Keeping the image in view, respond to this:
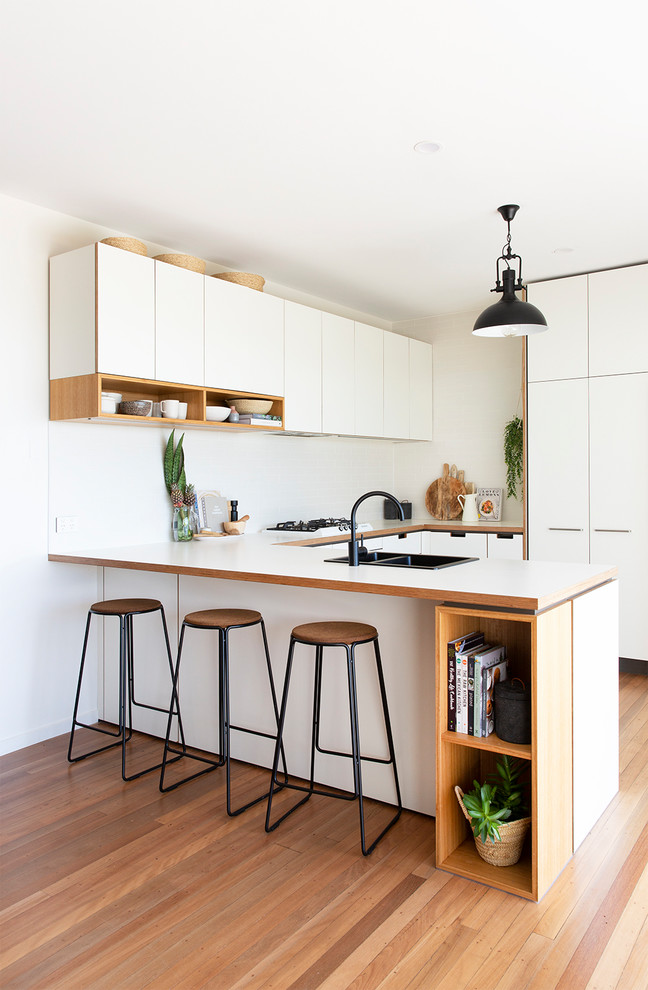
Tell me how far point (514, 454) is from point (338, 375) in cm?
156

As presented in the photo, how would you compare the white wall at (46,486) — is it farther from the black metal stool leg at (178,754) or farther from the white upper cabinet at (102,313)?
the black metal stool leg at (178,754)

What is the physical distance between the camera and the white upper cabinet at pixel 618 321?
4562mm

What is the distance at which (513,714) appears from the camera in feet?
7.35

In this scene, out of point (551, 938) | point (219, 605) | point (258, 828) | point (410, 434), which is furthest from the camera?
point (410, 434)

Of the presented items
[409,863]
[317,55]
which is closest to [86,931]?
[409,863]

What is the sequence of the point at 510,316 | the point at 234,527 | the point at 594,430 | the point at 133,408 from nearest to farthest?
the point at 510,316
the point at 133,408
the point at 234,527
the point at 594,430

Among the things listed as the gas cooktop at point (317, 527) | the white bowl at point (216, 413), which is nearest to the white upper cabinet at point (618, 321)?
the gas cooktop at point (317, 527)

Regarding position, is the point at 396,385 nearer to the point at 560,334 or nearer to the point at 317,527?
the point at 560,334

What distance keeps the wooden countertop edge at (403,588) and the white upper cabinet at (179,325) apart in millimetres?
1079

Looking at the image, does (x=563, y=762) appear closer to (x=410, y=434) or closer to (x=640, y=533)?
(x=640, y=533)

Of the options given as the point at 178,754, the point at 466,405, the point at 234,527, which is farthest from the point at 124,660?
the point at 466,405

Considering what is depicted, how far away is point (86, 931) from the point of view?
2.03 metres

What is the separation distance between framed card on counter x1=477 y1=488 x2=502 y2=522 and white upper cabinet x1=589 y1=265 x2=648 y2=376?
1391mm

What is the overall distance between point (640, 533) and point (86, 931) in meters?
3.84
